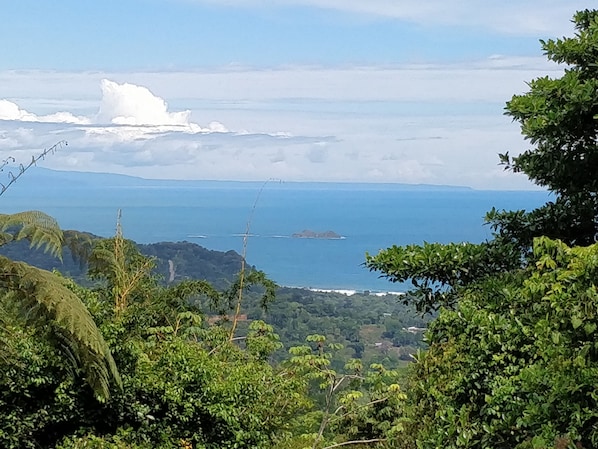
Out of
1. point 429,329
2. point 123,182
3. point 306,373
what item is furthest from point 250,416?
point 123,182

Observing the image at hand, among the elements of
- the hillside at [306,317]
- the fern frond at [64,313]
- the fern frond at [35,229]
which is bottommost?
the hillside at [306,317]

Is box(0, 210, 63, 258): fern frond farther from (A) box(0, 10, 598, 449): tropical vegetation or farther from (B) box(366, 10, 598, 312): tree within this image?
(B) box(366, 10, 598, 312): tree

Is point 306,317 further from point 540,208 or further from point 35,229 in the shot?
point 540,208

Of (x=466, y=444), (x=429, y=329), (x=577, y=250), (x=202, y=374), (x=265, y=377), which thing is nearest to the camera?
(x=577, y=250)

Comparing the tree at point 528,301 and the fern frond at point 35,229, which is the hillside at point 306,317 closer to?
the fern frond at point 35,229

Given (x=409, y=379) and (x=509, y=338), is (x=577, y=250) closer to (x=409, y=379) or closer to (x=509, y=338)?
(x=509, y=338)

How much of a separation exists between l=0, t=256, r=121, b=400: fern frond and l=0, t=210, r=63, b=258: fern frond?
0.26 meters

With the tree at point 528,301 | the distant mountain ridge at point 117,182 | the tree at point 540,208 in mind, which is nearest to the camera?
the tree at point 528,301

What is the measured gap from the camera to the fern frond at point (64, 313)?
14.0 feet

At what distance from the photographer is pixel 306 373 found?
6.77 metres

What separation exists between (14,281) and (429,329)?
259 centimetres

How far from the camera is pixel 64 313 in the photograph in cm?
421

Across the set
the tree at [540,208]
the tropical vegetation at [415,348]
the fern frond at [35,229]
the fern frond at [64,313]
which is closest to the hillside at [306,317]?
the tropical vegetation at [415,348]

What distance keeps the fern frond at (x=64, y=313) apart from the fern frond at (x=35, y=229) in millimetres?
257
